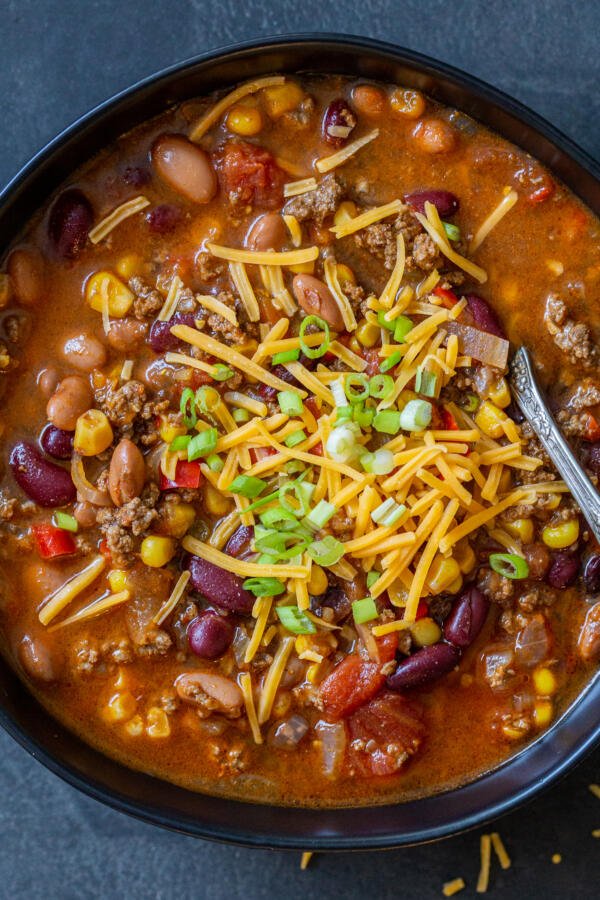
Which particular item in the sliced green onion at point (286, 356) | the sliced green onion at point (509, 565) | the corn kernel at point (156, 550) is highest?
the sliced green onion at point (286, 356)

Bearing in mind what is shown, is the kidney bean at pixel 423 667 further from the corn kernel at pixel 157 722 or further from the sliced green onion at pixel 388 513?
the corn kernel at pixel 157 722

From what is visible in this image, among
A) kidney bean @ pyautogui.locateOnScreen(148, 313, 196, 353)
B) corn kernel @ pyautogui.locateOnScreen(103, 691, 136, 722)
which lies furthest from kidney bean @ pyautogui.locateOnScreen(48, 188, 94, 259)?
corn kernel @ pyautogui.locateOnScreen(103, 691, 136, 722)

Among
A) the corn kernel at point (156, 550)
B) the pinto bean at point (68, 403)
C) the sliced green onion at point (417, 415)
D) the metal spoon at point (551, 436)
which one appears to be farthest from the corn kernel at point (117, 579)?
the metal spoon at point (551, 436)

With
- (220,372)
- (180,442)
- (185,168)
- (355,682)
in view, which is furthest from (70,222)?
(355,682)

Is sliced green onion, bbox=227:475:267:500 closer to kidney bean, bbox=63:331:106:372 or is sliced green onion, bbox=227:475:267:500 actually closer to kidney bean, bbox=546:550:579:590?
kidney bean, bbox=63:331:106:372

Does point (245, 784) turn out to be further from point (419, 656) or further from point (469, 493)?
point (469, 493)

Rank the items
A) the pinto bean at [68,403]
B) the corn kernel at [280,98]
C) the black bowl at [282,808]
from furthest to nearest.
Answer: the corn kernel at [280,98] → the pinto bean at [68,403] → the black bowl at [282,808]

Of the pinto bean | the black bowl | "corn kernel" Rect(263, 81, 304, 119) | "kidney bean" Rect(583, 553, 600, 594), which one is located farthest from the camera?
"kidney bean" Rect(583, 553, 600, 594)
